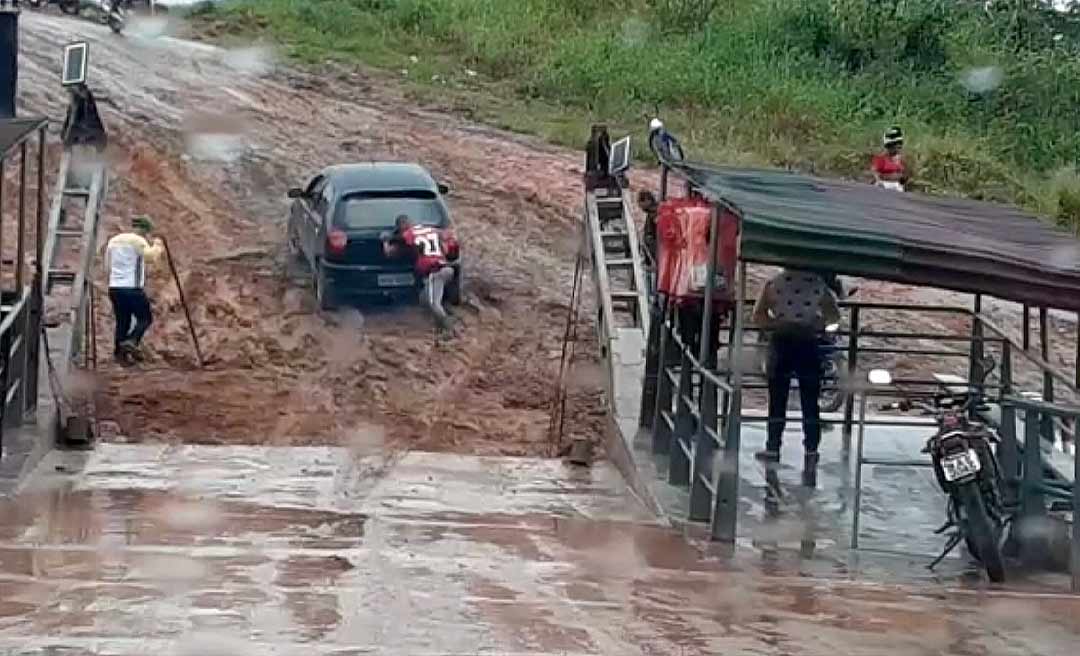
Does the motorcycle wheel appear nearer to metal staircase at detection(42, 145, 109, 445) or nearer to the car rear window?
metal staircase at detection(42, 145, 109, 445)

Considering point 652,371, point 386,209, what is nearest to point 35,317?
point 652,371

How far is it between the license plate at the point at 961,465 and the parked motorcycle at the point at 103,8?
972 inches

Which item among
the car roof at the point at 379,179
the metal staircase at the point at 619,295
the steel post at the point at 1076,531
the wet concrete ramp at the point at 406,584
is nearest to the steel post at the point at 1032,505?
the steel post at the point at 1076,531

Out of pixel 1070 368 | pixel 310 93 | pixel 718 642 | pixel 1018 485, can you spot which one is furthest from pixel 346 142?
pixel 718 642

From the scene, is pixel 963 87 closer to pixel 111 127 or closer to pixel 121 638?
pixel 111 127

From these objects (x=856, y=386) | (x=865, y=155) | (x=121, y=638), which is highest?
(x=865, y=155)

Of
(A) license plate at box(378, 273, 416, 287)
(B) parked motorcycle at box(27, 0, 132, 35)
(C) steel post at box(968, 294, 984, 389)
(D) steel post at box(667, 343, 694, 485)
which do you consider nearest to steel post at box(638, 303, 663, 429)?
(D) steel post at box(667, 343, 694, 485)

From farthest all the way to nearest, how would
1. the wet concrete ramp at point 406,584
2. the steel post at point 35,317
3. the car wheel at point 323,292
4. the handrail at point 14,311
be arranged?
the car wheel at point 323,292 < the steel post at point 35,317 < the handrail at point 14,311 < the wet concrete ramp at point 406,584

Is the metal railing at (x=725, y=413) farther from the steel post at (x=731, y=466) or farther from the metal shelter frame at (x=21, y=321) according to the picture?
the metal shelter frame at (x=21, y=321)

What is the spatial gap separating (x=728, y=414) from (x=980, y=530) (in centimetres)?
162

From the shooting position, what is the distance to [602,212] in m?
18.3

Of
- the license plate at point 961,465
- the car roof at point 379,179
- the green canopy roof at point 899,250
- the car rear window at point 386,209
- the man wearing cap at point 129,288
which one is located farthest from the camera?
the car roof at point 379,179

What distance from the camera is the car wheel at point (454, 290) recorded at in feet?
74.9

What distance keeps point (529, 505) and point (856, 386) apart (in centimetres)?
238
